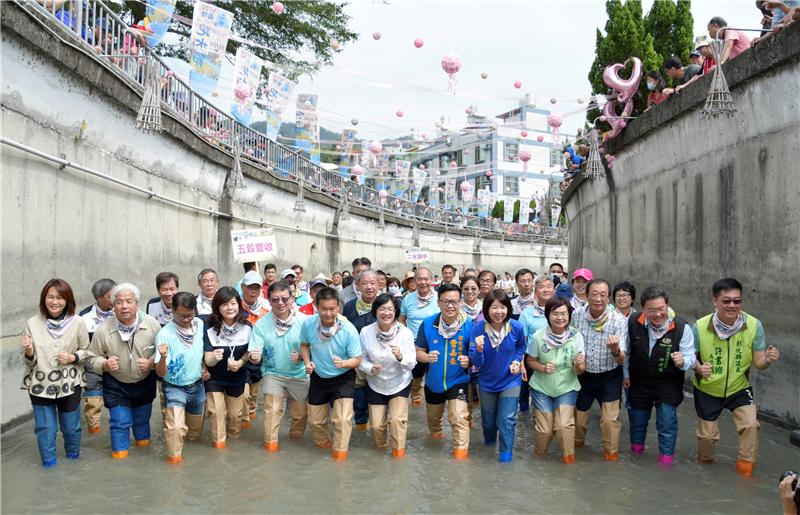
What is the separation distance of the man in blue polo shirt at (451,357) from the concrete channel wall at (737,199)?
3.58 metres

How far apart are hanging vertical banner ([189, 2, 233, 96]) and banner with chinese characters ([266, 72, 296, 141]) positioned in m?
2.56

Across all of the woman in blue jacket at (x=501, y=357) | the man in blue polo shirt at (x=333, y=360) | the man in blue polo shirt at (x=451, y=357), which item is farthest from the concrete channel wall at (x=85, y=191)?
the woman in blue jacket at (x=501, y=357)

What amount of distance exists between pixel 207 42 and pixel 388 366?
8543 mm

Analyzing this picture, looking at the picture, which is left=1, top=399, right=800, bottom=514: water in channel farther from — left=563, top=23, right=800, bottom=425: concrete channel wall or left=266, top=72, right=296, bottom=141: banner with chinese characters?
left=266, top=72, right=296, bottom=141: banner with chinese characters

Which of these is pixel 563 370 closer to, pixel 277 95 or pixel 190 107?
pixel 190 107

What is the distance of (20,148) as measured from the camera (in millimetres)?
7176

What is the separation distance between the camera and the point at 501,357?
21.8ft

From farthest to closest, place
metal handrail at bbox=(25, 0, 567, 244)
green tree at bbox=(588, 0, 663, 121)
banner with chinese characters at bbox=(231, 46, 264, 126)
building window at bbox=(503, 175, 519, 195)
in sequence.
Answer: building window at bbox=(503, 175, 519, 195), green tree at bbox=(588, 0, 663, 121), banner with chinese characters at bbox=(231, 46, 264, 126), metal handrail at bbox=(25, 0, 567, 244)

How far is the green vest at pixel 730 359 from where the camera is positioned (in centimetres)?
609

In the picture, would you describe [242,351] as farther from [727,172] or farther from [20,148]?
[727,172]

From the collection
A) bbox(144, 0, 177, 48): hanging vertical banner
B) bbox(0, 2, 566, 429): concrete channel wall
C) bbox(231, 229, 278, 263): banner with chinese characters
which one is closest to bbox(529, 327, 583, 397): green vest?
bbox(231, 229, 278, 263): banner with chinese characters

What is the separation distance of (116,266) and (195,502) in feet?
18.2

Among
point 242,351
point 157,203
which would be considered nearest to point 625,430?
point 242,351

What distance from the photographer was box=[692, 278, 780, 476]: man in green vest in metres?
6.03
